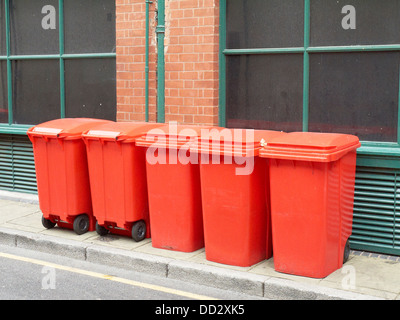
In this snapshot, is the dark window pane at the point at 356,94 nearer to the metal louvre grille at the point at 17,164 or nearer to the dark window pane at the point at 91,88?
the dark window pane at the point at 91,88

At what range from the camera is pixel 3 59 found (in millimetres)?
10180

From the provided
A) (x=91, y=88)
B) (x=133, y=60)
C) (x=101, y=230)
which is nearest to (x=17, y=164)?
(x=91, y=88)

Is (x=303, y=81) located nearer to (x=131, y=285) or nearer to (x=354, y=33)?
(x=354, y=33)

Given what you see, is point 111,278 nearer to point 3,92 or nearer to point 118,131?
point 118,131

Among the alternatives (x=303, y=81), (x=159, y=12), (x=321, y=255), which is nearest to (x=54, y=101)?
(x=159, y=12)

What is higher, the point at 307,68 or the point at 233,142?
the point at 307,68

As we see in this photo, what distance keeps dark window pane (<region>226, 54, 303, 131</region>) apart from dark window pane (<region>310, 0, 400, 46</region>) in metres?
0.41

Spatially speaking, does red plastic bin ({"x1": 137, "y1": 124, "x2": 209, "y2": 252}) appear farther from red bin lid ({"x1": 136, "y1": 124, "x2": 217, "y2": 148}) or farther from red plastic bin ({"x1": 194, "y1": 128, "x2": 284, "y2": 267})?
red plastic bin ({"x1": 194, "y1": 128, "x2": 284, "y2": 267})

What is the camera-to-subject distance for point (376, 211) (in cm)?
Result: 688

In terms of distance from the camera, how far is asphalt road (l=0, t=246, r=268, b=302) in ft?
19.4

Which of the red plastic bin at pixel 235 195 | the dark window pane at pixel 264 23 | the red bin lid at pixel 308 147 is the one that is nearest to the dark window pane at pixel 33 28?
the dark window pane at pixel 264 23

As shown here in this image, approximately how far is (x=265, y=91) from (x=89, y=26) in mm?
3050

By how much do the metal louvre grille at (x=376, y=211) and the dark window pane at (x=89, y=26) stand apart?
161 inches

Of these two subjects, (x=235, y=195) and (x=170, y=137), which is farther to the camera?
(x=170, y=137)
